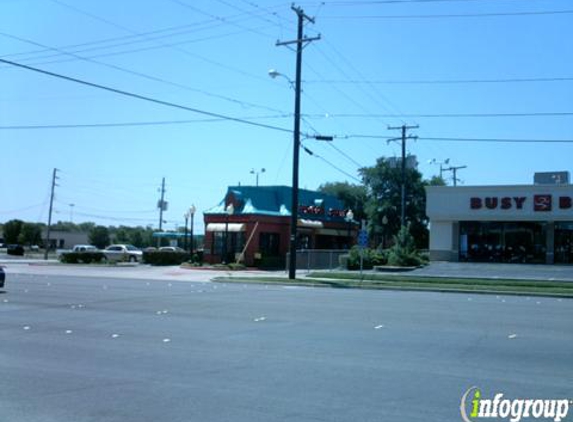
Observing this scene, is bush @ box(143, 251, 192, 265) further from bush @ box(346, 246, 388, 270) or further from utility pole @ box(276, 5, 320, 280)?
utility pole @ box(276, 5, 320, 280)

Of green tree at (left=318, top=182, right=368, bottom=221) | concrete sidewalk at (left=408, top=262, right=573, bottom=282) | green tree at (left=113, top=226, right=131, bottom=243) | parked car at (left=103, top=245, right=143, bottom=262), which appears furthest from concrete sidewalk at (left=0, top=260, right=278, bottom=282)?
green tree at (left=113, top=226, right=131, bottom=243)

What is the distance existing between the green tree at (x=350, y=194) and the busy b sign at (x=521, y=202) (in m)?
38.5

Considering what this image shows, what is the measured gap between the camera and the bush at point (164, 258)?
5112 cm

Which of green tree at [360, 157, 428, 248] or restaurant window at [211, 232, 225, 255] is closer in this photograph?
restaurant window at [211, 232, 225, 255]

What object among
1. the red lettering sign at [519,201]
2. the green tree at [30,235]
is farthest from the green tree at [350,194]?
the green tree at [30,235]

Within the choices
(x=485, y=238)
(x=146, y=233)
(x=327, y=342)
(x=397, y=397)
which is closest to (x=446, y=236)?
(x=485, y=238)

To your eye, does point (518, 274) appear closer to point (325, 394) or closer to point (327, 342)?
point (327, 342)

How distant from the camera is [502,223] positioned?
4569cm

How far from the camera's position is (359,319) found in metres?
15.6

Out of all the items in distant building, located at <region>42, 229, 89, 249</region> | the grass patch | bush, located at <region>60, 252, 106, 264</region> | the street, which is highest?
distant building, located at <region>42, 229, 89, 249</region>

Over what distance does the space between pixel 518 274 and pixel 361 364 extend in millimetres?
30195

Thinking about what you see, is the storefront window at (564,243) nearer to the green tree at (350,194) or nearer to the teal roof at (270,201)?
the teal roof at (270,201)

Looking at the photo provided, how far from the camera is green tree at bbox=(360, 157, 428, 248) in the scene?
69.2 m

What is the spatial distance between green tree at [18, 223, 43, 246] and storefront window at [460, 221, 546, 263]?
303 feet
